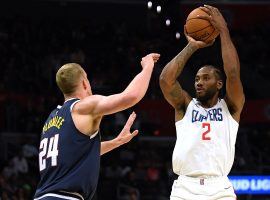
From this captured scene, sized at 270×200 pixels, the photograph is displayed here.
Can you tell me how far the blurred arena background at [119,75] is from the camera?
50.8ft

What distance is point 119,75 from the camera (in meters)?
20.3

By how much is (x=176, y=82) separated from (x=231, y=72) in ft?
1.73

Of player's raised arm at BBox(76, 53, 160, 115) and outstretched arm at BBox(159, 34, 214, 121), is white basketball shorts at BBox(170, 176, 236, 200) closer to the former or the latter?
outstretched arm at BBox(159, 34, 214, 121)

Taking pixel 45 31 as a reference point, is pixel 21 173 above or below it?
below

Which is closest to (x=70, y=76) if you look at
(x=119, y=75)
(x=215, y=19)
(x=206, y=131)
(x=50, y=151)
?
(x=50, y=151)

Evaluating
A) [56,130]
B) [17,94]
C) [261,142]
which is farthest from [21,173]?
[56,130]

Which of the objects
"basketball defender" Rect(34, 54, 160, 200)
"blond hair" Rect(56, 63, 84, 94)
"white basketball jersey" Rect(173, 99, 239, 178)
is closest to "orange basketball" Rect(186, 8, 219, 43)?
"white basketball jersey" Rect(173, 99, 239, 178)

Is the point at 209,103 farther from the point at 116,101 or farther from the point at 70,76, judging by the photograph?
the point at 70,76

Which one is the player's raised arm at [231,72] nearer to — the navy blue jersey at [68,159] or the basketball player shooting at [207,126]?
the basketball player shooting at [207,126]

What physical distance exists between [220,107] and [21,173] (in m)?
9.59

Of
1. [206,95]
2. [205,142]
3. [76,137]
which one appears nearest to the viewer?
[76,137]

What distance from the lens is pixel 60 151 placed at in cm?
506

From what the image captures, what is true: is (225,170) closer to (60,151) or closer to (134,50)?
(60,151)

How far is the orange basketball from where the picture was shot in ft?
21.0
